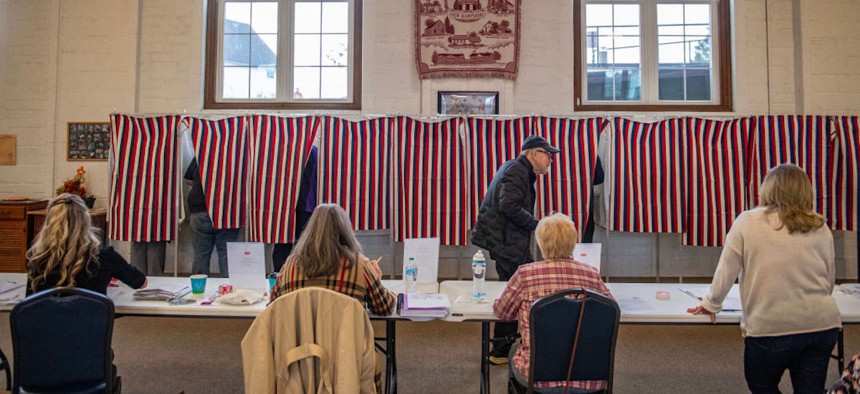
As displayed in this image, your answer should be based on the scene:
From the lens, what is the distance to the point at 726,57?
5.41 m

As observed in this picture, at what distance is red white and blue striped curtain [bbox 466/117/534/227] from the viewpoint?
190 inches

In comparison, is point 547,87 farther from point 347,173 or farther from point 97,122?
point 97,122

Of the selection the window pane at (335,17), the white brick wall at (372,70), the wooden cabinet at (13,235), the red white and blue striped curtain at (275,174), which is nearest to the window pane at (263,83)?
the white brick wall at (372,70)

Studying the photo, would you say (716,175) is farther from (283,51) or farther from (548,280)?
(283,51)

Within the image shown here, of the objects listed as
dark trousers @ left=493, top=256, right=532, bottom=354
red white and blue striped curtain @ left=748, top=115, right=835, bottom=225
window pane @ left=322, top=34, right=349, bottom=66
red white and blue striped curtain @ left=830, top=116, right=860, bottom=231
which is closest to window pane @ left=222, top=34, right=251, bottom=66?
window pane @ left=322, top=34, right=349, bottom=66

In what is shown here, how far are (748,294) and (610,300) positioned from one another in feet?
2.06

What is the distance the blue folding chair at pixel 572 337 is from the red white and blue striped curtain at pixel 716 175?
3607mm

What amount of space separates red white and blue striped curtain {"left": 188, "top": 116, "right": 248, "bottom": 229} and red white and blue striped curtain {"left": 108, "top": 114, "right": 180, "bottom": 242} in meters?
0.29

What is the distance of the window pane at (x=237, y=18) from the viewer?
563 centimetres

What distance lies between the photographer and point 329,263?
1.86 metres

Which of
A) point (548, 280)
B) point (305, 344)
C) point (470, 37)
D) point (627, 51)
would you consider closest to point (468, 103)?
point (470, 37)

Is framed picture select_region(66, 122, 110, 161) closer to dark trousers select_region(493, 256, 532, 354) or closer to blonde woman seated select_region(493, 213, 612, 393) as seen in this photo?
dark trousers select_region(493, 256, 532, 354)

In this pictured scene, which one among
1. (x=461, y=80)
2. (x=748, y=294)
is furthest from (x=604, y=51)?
(x=748, y=294)

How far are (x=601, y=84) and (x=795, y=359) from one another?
4154 mm
